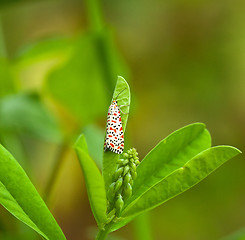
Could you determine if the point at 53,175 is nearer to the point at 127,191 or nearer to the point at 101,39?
the point at 101,39

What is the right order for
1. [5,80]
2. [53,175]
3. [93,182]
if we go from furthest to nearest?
1. [5,80]
2. [53,175]
3. [93,182]

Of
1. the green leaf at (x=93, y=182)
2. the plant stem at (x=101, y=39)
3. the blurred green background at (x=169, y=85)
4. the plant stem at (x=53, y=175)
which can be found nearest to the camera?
the green leaf at (x=93, y=182)

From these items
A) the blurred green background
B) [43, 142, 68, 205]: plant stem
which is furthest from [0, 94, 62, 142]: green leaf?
the blurred green background

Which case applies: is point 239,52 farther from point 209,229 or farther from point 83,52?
point 83,52

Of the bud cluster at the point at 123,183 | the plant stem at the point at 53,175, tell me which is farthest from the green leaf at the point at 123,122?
the plant stem at the point at 53,175

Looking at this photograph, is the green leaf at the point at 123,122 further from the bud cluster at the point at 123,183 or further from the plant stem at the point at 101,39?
the plant stem at the point at 101,39

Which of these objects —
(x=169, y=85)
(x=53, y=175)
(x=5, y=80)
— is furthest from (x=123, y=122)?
(x=169, y=85)

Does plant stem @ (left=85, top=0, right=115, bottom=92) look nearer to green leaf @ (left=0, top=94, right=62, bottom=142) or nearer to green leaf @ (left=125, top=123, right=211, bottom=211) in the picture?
green leaf @ (left=0, top=94, right=62, bottom=142)

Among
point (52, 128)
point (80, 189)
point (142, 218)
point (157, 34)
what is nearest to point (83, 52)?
point (52, 128)
